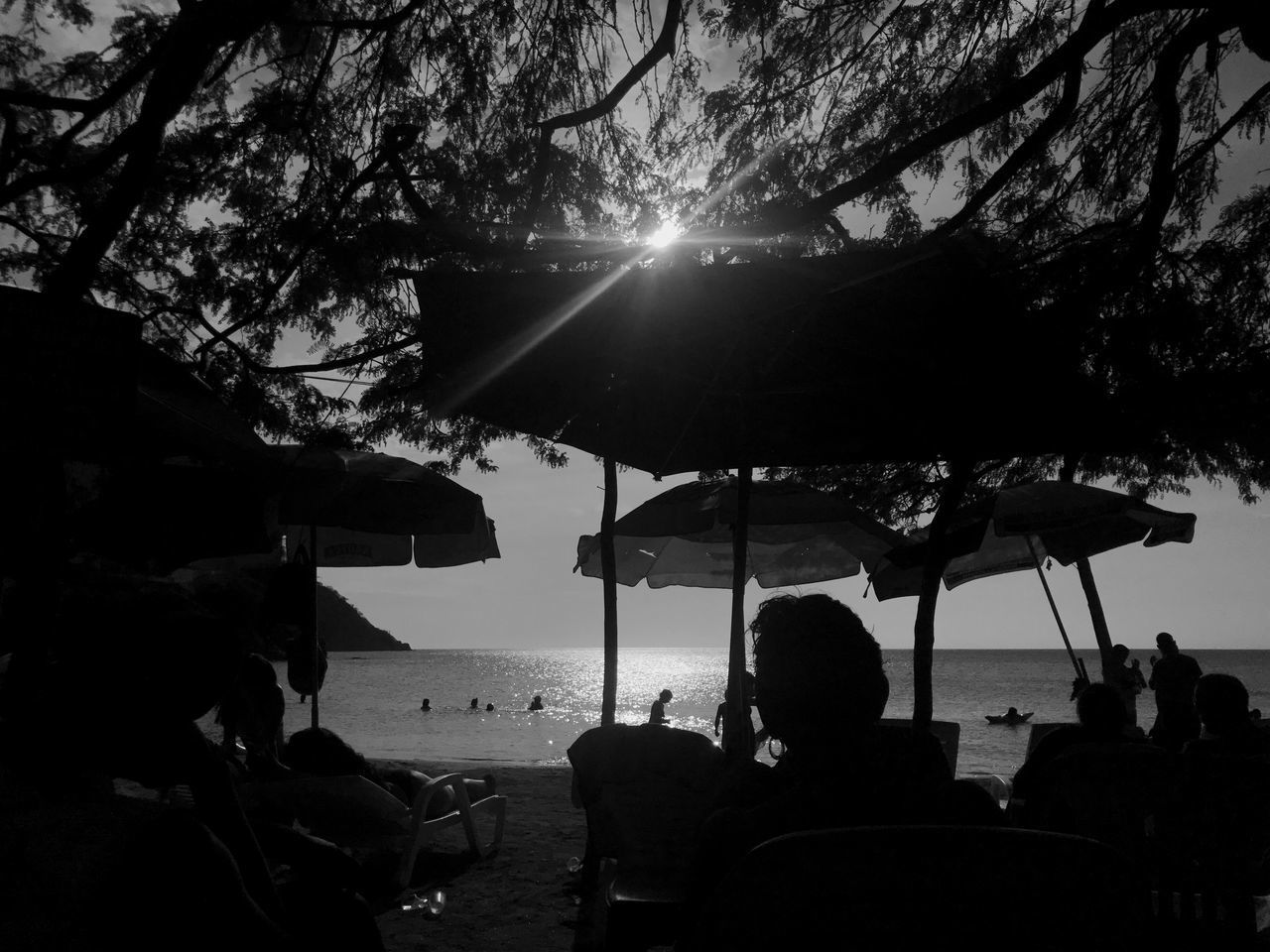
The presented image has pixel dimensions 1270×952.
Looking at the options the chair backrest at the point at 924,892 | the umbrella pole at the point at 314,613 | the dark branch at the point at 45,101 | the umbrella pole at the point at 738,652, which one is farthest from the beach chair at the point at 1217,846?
the dark branch at the point at 45,101

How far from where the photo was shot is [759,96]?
7.37m

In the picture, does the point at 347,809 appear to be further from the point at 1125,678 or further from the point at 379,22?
the point at 1125,678

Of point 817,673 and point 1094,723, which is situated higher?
point 817,673

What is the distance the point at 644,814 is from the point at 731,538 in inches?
176

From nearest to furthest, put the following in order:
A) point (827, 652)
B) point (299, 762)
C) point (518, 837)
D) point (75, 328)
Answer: point (827, 652) < point (75, 328) < point (299, 762) < point (518, 837)

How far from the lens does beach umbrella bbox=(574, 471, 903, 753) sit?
568 centimetres

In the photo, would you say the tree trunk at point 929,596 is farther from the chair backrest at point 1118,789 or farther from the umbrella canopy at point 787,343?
the chair backrest at point 1118,789

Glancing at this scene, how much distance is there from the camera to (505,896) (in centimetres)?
505

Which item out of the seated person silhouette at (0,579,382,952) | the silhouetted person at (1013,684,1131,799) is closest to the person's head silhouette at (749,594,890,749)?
the seated person silhouette at (0,579,382,952)

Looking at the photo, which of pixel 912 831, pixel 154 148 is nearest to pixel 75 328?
pixel 912 831

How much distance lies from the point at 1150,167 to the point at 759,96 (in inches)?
126

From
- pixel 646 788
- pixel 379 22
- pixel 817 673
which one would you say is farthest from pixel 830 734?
pixel 379 22

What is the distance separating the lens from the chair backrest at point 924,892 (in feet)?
3.73

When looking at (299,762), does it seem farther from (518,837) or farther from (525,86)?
(525,86)
